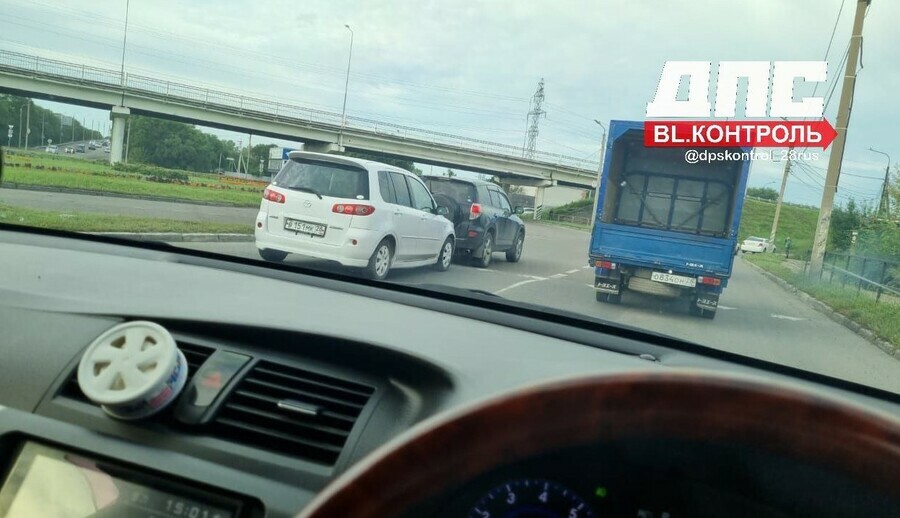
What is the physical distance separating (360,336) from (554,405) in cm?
136

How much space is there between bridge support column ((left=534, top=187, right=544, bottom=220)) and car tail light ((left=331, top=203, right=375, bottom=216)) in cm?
122

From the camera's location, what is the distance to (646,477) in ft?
4.50

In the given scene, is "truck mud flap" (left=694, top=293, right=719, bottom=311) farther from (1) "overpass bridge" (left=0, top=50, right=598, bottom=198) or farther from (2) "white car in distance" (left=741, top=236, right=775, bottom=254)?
(1) "overpass bridge" (left=0, top=50, right=598, bottom=198)

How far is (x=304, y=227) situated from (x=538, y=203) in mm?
1759

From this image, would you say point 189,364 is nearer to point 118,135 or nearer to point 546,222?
point 118,135

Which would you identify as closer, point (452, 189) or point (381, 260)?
point (381, 260)

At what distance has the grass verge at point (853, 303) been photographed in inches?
127

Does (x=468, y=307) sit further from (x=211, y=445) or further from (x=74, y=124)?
(x=74, y=124)

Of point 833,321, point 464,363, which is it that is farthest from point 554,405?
point 833,321

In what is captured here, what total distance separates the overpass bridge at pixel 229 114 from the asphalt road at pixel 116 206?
28cm

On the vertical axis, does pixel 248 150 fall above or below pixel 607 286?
above

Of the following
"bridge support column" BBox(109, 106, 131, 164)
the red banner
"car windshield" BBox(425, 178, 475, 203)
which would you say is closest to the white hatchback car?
"car windshield" BBox(425, 178, 475, 203)

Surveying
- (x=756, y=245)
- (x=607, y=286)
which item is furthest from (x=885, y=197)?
(x=607, y=286)

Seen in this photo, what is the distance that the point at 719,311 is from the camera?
478 cm
